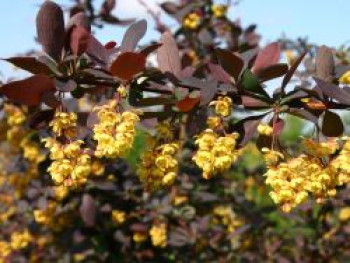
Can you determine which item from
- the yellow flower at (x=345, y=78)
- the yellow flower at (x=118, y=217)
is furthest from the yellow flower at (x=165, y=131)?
the yellow flower at (x=118, y=217)

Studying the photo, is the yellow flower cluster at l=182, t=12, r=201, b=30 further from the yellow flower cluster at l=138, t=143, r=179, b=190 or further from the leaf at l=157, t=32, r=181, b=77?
the yellow flower cluster at l=138, t=143, r=179, b=190

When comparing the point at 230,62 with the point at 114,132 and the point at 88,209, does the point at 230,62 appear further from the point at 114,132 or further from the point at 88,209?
the point at 88,209

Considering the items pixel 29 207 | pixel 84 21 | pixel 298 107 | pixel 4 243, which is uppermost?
pixel 84 21

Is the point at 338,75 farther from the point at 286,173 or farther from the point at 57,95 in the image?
the point at 57,95

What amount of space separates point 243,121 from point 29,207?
231 cm

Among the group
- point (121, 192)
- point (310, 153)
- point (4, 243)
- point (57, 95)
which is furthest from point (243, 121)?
point (4, 243)

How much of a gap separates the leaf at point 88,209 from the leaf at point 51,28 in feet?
5.88

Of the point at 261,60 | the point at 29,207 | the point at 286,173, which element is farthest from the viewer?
the point at 29,207

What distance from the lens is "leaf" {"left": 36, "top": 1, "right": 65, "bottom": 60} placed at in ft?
4.21

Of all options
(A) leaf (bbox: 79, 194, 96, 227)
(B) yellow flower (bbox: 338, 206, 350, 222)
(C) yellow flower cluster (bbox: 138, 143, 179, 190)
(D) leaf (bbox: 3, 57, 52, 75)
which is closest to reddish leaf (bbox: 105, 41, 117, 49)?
(D) leaf (bbox: 3, 57, 52, 75)

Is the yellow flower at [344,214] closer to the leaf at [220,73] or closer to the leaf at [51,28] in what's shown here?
the leaf at [220,73]

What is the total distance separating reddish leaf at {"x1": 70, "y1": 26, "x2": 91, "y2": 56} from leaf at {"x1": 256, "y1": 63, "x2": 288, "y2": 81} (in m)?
0.38

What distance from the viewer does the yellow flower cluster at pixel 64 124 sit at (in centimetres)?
128

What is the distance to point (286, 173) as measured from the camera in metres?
1.25
